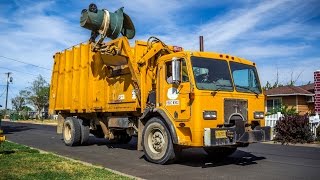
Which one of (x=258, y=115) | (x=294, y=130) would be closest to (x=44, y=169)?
(x=258, y=115)

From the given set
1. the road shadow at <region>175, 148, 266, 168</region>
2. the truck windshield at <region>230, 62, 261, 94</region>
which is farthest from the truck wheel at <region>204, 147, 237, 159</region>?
the truck windshield at <region>230, 62, 261, 94</region>

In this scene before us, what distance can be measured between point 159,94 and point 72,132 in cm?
556

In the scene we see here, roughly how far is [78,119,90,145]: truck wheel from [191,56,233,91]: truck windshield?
6.67 meters

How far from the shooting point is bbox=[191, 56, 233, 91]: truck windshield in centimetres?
941

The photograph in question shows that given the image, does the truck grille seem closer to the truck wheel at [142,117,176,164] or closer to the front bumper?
the front bumper

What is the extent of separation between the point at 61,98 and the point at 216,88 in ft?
27.0

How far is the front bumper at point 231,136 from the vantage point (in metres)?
8.76

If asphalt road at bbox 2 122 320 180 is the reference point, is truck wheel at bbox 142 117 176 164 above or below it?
above

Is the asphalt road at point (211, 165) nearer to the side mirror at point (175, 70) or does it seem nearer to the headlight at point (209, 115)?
the headlight at point (209, 115)

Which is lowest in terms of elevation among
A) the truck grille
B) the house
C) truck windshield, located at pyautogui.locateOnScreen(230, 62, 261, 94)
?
the truck grille

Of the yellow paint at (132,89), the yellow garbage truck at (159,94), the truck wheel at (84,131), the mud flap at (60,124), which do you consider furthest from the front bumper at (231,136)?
the mud flap at (60,124)

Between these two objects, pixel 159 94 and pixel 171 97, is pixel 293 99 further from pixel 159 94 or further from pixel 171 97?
pixel 171 97

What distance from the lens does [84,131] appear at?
14.7 meters

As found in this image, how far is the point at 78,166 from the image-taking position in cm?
903
